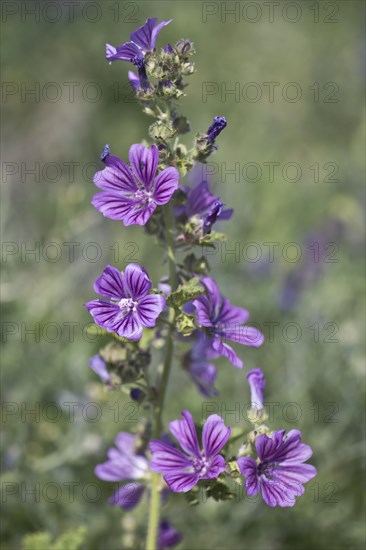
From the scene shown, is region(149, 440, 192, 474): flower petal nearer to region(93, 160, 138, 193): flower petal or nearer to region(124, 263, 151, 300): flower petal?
region(124, 263, 151, 300): flower petal

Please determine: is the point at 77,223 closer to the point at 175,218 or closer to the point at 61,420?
the point at 61,420

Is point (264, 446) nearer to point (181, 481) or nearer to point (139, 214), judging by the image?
point (181, 481)

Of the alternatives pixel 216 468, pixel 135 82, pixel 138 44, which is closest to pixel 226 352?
pixel 216 468

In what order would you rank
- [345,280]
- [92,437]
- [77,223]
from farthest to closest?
[345,280]
[77,223]
[92,437]

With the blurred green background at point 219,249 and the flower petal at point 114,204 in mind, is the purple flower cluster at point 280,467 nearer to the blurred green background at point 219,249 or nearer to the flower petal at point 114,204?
the flower petal at point 114,204

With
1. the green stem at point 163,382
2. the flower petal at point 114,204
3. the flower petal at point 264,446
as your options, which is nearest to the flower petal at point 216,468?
the flower petal at point 264,446

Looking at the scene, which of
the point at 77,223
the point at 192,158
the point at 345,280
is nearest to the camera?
the point at 192,158

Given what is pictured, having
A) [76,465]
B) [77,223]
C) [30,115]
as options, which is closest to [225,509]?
[76,465]

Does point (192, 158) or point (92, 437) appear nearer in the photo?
point (192, 158)

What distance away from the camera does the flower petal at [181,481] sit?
2.27 metres

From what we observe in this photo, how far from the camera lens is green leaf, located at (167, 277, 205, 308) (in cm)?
237

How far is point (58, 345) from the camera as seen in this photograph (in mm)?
4812

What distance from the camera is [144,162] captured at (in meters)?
2.45

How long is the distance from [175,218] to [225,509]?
1.96m
